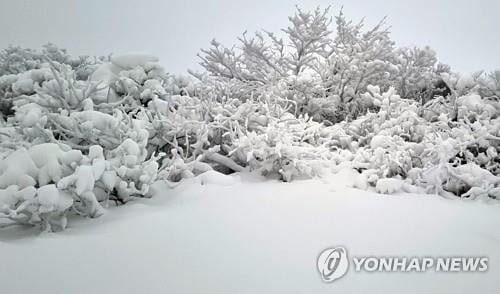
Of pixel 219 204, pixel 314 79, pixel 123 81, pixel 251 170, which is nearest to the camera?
pixel 219 204

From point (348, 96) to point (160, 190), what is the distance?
2032 millimetres

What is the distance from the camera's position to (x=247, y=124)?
263cm

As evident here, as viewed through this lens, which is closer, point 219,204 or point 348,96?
point 219,204

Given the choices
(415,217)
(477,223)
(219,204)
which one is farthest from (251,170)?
(477,223)

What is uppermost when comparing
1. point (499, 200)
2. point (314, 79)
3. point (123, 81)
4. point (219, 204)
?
point (314, 79)

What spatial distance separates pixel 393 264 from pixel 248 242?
52 cm

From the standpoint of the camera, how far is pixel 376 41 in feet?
11.6

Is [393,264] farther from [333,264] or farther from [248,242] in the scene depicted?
[248,242]

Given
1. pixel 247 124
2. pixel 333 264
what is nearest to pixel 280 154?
pixel 247 124

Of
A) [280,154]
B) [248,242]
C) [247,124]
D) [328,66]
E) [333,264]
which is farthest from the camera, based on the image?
[328,66]

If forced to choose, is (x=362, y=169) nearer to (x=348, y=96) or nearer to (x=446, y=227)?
(x=446, y=227)

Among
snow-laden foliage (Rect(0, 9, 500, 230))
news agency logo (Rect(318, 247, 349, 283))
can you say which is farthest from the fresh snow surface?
snow-laden foliage (Rect(0, 9, 500, 230))

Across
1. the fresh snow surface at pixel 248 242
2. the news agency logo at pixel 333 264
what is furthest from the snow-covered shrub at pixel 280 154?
the news agency logo at pixel 333 264

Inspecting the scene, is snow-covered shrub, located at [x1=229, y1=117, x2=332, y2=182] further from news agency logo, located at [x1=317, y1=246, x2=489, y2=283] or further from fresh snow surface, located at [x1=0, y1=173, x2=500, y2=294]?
news agency logo, located at [x1=317, y1=246, x2=489, y2=283]
